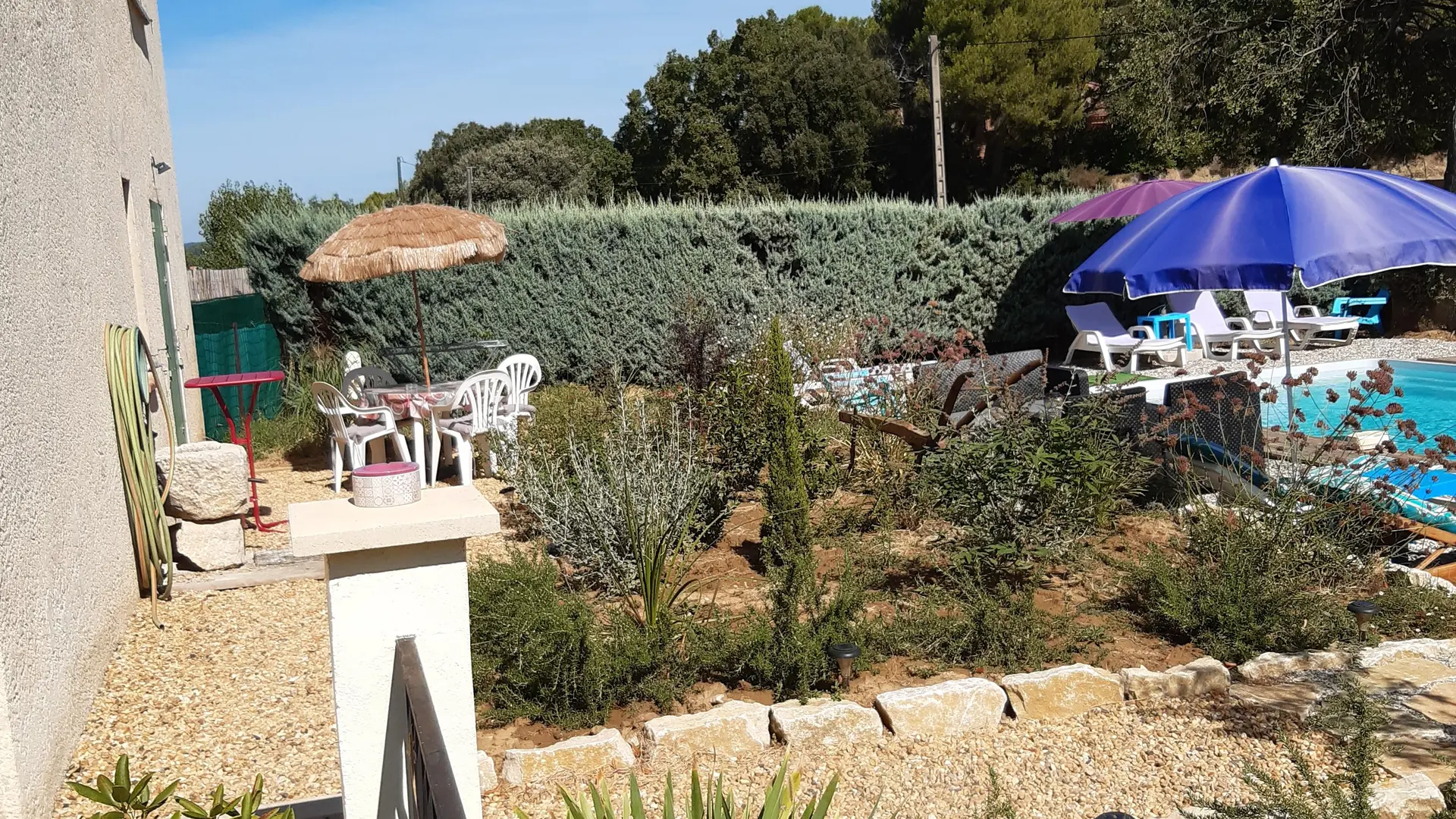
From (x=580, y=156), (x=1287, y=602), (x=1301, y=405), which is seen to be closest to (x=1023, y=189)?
(x=580, y=156)

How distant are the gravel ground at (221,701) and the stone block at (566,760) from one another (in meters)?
0.62

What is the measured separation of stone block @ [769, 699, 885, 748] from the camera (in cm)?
349

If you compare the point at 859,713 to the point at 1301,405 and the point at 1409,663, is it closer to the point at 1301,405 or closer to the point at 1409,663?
the point at 1409,663

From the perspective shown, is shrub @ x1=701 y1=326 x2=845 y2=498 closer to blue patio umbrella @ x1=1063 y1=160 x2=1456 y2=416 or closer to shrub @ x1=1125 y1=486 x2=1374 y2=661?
shrub @ x1=1125 y1=486 x2=1374 y2=661

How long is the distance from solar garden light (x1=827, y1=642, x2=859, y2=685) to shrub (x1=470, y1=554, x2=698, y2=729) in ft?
1.74

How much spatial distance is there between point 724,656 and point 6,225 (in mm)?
2956

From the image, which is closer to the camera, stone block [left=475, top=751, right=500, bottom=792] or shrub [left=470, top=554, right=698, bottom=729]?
stone block [left=475, top=751, right=500, bottom=792]

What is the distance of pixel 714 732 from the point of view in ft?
11.3

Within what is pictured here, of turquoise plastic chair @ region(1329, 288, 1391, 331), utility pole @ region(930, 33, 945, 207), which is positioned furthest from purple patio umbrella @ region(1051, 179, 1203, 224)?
utility pole @ region(930, 33, 945, 207)

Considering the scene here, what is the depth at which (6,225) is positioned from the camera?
11.7ft

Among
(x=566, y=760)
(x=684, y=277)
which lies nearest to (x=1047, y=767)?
(x=566, y=760)

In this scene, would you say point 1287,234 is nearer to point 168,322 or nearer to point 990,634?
point 990,634

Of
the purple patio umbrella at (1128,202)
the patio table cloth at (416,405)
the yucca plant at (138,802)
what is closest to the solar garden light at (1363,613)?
the yucca plant at (138,802)

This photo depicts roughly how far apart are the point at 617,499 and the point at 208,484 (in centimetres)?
225
